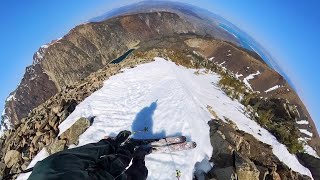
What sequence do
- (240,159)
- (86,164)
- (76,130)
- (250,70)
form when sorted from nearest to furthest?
(86,164)
(240,159)
(76,130)
(250,70)

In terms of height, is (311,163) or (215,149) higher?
(215,149)

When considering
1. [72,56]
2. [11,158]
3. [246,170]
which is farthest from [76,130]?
[72,56]

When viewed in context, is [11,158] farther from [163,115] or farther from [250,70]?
[250,70]

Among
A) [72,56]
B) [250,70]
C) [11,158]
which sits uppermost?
[11,158]

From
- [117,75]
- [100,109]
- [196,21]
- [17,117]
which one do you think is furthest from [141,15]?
Result: [100,109]

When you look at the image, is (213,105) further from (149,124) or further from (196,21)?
(196,21)

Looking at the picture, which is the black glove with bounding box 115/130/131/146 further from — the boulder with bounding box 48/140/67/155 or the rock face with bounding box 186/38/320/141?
the rock face with bounding box 186/38/320/141
